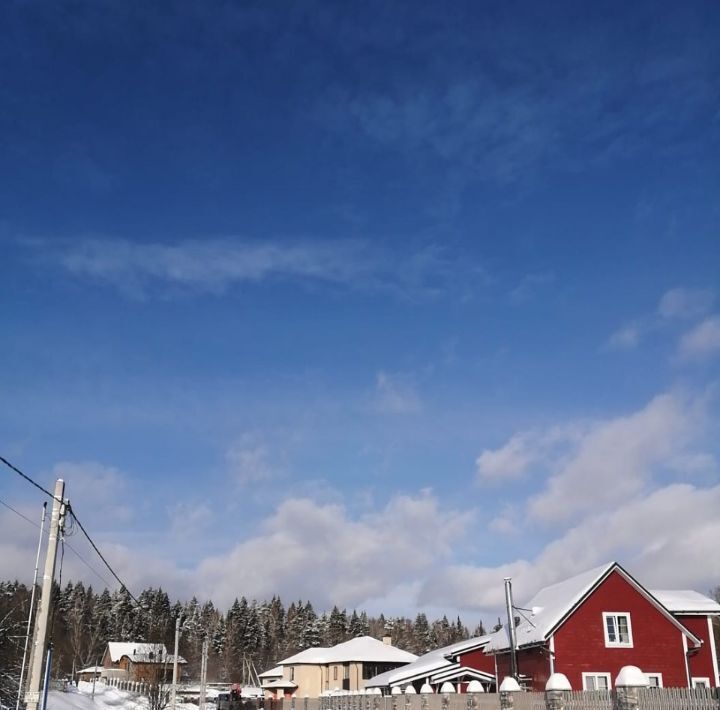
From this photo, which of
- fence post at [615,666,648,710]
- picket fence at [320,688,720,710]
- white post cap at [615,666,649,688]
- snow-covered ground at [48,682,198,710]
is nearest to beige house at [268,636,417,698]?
snow-covered ground at [48,682,198,710]

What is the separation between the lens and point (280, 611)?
6260 inches

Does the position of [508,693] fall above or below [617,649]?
below

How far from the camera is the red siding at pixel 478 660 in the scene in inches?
1780

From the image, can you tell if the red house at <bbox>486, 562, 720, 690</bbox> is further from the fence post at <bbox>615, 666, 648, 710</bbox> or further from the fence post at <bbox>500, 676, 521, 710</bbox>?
the fence post at <bbox>615, 666, 648, 710</bbox>

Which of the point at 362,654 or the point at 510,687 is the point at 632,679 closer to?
the point at 510,687

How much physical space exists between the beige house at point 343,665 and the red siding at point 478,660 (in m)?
20.0

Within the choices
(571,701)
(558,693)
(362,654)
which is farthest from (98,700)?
(571,701)

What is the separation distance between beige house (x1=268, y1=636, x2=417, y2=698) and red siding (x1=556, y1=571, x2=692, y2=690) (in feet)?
97.8

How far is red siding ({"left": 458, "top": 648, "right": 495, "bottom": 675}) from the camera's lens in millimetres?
45219

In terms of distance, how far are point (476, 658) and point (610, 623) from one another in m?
10.1

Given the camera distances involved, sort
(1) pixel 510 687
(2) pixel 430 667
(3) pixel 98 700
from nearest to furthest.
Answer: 1. (1) pixel 510 687
2. (2) pixel 430 667
3. (3) pixel 98 700

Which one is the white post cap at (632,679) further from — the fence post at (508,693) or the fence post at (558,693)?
the fence post at (508,693)

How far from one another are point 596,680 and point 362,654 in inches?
1288

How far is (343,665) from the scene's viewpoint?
67.6m
